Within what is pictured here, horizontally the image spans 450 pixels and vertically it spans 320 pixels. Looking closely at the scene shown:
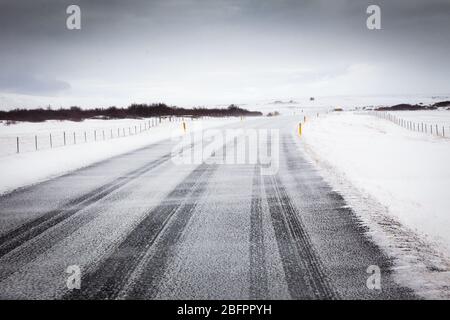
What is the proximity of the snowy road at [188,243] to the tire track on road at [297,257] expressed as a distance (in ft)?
0.06

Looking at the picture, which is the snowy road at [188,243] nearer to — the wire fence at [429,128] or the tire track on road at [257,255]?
the tire track on road at [257,255]

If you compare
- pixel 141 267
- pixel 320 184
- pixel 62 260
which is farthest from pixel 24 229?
pixel 320 184

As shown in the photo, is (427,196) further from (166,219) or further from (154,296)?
(154,296)

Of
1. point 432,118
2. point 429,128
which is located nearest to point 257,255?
point 429,128

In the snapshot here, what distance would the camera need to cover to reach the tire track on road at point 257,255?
4.46m

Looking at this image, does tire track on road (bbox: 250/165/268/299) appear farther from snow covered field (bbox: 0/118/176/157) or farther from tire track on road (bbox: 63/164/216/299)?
snow covered field (bbox: 0/118/176/157)

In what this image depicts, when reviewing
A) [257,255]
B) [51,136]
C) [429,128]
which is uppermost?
[429,128]

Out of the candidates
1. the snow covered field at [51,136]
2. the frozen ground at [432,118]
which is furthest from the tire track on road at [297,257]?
the frozen ground at [432,118]

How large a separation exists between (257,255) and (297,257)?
0.58 metres

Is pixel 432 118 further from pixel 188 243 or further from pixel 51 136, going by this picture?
pixel 188 243

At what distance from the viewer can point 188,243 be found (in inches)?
241

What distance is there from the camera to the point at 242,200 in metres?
9.13

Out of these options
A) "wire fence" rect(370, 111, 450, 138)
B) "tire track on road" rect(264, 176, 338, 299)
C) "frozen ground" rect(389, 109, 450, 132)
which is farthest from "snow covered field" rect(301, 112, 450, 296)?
"frozen ground" rect(389, 109, 450, 132)

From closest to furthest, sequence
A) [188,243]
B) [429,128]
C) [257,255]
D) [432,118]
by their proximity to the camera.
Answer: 1. [257,255]
2. [188,243]
3. [429,128]
4. [432,118]
